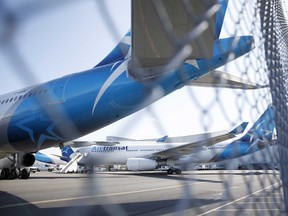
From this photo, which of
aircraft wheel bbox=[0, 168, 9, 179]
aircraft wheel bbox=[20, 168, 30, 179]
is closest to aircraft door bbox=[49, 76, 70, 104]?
aircraft wheel bbox=[0, 168, 9, 179]

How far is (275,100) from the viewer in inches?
54.2

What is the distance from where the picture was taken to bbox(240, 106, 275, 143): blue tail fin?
1.39m

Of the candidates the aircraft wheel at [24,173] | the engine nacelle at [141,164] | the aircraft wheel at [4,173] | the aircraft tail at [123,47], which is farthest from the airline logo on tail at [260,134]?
the engine nacelle at [141,164]

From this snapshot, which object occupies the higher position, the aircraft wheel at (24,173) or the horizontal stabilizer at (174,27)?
the horizontal stabilizer at (174,27)

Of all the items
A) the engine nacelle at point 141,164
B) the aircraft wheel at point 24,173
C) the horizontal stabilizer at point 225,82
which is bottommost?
the engine nacelle at point 141,164

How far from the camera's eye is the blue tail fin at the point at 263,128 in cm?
139

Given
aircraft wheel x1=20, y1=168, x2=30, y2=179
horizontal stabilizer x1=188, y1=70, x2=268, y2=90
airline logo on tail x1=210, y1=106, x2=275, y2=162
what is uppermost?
horizontal stabilizer x1=188, y1=70, x2=268, y2=90

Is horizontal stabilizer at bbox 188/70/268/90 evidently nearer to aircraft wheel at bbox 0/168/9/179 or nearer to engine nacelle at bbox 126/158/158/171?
aircraft wheel at bbox 0/168/9/179

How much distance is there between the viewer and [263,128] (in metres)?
1.46

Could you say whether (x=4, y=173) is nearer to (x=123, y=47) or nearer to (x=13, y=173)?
(x=13, y=173)

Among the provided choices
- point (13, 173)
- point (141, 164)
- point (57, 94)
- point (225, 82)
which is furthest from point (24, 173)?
point (225, 82)

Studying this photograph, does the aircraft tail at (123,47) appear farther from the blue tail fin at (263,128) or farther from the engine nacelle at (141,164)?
the engine nacelle at (141,164)

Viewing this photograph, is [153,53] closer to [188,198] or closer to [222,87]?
[222,87]

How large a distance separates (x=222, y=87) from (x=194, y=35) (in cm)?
37
